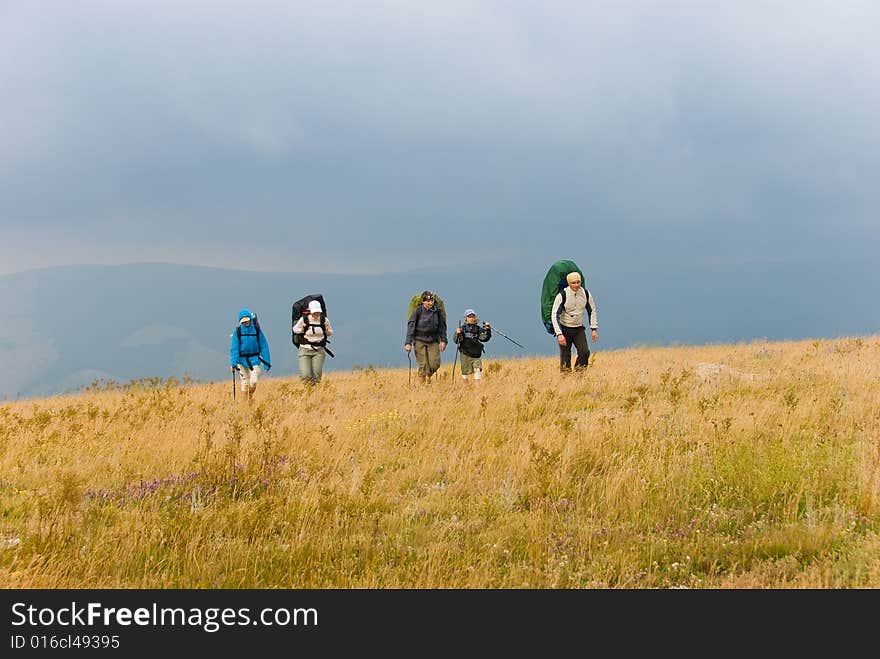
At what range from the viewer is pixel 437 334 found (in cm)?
1423

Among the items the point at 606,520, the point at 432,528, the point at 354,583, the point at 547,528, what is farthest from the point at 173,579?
the point at 606,520

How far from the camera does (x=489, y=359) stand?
20.2m

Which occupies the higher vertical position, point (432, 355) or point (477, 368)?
point (432, 355)

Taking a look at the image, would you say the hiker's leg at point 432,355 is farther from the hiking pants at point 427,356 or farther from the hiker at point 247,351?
the hiker at point 247,351

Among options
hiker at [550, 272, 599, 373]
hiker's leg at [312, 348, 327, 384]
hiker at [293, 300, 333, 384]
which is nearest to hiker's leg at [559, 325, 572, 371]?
hiker at [550, 272, 599, 373]

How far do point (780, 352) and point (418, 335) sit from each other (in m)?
10.1

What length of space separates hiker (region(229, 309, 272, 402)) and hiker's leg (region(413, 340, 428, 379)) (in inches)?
131

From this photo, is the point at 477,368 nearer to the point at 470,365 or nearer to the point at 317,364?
the point at 470,365

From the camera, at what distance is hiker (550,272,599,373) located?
13.0 m

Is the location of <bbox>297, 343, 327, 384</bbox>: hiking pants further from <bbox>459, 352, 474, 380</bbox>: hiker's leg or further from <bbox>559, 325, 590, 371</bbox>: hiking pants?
<bbox>559, 325, 590, 371</bbox>: hiking pants

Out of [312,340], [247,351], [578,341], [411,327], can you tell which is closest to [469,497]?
[578,341]

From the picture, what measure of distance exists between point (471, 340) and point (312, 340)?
3987 millimetres

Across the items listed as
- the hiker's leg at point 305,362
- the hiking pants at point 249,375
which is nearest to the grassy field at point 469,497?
the hiking pants at point 249,375

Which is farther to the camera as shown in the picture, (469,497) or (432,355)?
(432,355)
